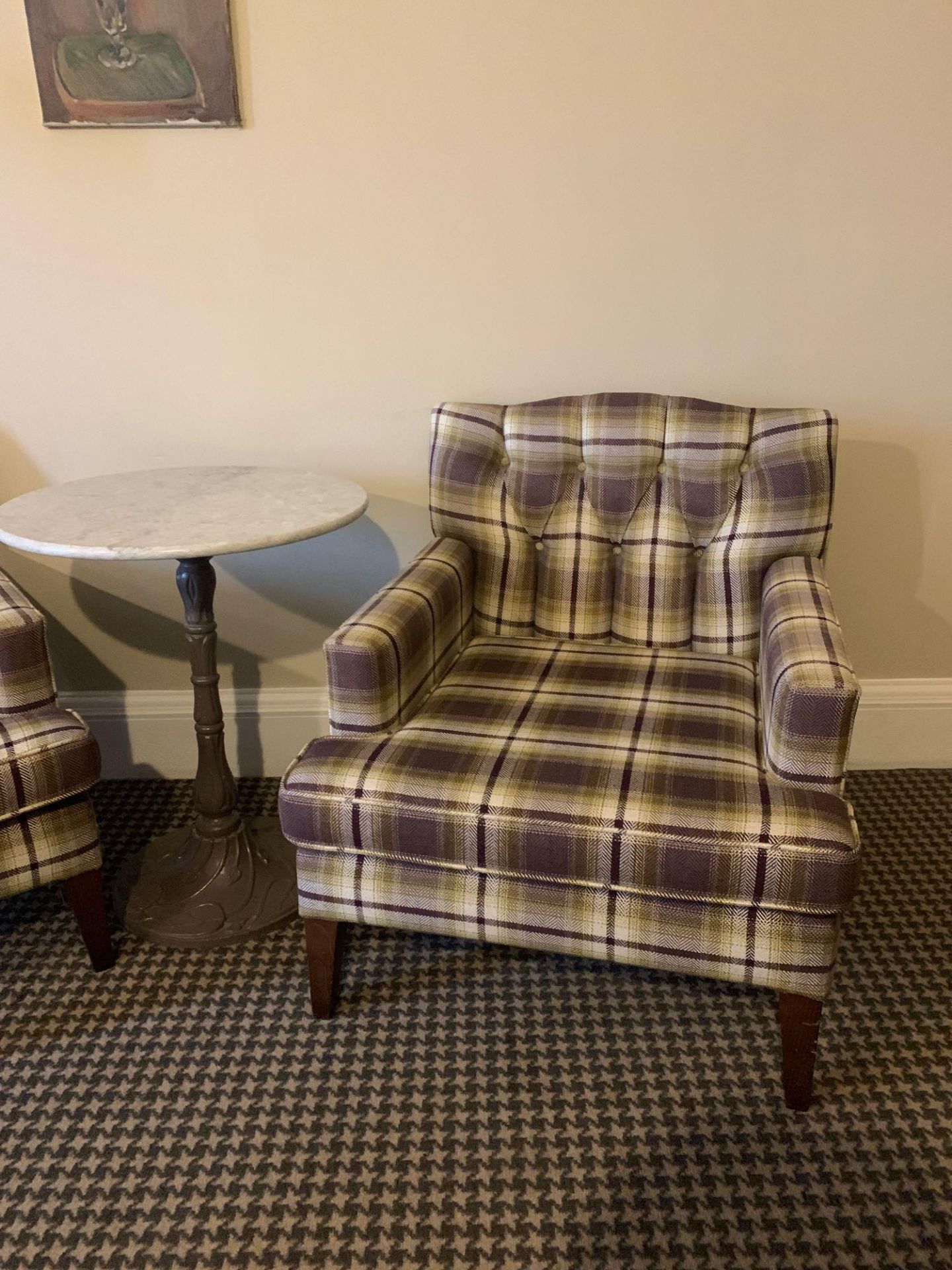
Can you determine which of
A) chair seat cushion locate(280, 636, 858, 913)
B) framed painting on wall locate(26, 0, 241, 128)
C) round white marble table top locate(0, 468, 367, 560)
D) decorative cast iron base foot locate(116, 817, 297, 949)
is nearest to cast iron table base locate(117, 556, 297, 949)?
decorative cast iron base foot locate(116, 817, 297, 949)

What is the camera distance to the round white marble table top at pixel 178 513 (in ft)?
4.35

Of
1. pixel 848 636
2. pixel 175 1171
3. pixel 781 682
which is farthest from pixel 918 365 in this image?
pixel 175 1171

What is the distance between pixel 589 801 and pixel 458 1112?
0.50 m

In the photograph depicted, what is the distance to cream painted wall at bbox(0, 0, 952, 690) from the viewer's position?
66.1 inches

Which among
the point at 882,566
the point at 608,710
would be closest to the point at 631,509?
the point at 608,710

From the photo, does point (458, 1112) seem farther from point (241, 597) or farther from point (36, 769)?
point (241, 597)

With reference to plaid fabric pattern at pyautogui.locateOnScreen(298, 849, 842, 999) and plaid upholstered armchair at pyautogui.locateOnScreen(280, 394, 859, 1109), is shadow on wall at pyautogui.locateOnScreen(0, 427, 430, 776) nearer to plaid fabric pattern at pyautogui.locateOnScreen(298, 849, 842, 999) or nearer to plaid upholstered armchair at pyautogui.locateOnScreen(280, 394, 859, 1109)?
plaid upholstered armchair at pyautogui.locateOnScreen(280, 394, 859, 1109)

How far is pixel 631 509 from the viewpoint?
171 centimetres

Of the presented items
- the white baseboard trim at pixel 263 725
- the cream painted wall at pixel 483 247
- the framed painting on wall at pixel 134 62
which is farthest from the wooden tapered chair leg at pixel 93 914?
the framed painting on wall at pixel 134 62

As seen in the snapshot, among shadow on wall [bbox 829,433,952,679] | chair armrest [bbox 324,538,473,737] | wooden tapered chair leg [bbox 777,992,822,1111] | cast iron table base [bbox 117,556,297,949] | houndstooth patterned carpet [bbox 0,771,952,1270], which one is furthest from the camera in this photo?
shadow on wall [bbox 829,433,952,679]

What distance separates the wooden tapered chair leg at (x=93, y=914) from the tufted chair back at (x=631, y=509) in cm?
84

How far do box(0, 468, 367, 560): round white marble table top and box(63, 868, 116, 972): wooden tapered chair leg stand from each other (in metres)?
0.54

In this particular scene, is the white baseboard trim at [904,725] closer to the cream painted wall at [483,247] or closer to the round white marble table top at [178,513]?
the cream painted wall at [483,247]

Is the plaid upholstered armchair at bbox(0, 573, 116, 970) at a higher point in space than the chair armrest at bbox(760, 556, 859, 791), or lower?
lower
